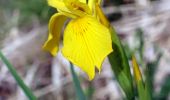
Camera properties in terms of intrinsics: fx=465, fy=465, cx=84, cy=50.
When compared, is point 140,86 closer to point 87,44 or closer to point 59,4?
point 87,44

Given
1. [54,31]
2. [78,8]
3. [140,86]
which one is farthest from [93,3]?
[140,86]

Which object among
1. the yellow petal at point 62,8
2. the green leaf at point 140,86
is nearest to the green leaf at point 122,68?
the green leaf at point 140,86

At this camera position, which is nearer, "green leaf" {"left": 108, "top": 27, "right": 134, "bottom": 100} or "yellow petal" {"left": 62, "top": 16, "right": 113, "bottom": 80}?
"yellow petal" {"left": 62, "top": 16, "right": 113, "bottom": 80}

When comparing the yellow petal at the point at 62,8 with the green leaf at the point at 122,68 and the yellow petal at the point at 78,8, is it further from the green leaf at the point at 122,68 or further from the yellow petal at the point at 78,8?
the green leaf at the point at 122,68

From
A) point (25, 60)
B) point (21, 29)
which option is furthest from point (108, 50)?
point (21, 29)

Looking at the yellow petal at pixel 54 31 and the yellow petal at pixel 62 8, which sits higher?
the yellow petal at pixel 62 8

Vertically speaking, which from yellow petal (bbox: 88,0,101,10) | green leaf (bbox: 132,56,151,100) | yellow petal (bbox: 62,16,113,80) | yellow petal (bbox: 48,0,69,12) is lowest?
green leaf (bbox: 132,56,151,100)

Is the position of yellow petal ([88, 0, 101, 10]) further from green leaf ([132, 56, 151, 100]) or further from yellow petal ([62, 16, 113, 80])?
green leaf ([132, 56, 151, 100])

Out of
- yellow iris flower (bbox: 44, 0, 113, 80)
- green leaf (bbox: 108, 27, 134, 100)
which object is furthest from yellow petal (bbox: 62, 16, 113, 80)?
green leaf (bbox: 108, 27, 134, 100)
